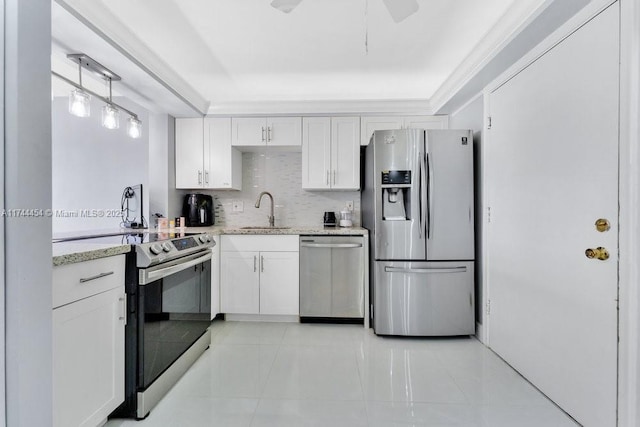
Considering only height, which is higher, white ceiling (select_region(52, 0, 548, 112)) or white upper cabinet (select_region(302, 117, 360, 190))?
white ceiling (select_region(52, 0, 548, 112))


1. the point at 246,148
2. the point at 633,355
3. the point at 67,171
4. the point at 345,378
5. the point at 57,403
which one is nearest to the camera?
the point at 57,403

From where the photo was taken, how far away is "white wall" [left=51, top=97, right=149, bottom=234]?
10.8 feet

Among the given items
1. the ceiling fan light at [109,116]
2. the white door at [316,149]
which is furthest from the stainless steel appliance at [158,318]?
the white door at [316,149]

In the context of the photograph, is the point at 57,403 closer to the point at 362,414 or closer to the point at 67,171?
the point at 362,414

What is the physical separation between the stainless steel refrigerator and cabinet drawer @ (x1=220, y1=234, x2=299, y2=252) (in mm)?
884

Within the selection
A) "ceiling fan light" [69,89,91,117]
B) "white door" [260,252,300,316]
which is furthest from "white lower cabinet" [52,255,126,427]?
"white door" [260,252,300,316]

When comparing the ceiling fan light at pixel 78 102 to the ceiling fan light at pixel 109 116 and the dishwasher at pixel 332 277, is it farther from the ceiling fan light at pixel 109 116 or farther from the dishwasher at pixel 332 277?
the dishwasher at pixel 332 277

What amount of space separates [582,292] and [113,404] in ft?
8.05

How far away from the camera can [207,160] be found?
3.38 meters

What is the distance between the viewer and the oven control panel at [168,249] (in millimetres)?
1619

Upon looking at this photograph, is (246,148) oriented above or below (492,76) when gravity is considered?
below

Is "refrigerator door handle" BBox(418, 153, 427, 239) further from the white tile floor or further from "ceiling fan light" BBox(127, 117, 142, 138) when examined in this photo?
"ceiling fan light" BBox(127, 117, 142, 138)

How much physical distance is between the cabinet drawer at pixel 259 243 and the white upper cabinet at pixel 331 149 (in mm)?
756

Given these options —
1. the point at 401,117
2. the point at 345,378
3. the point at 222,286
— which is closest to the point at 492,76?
the point at 401,117
